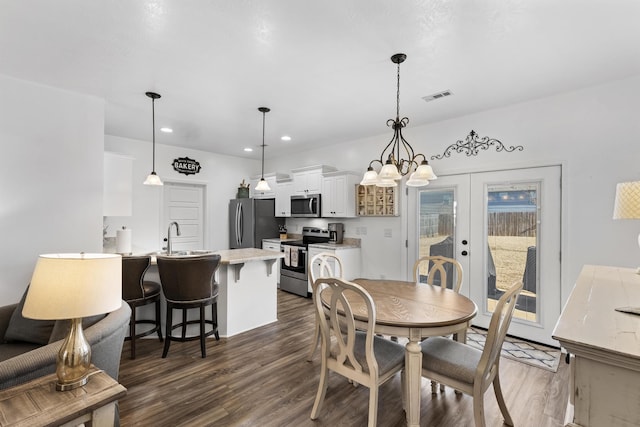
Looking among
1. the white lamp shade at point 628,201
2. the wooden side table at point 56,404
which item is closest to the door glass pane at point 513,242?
the white lamp shade at point 628,201

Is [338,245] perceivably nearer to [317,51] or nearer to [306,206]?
[306,206]

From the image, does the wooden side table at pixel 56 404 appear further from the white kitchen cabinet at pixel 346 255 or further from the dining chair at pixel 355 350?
the white kitchen cabinet at pixel 346 255

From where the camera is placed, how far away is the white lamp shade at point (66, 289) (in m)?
1.22

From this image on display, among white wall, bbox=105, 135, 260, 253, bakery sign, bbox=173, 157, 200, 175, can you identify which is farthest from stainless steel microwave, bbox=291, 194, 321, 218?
bakery sign, bbox=173, 157, 200, 175

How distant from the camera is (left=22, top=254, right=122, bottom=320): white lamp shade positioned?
4.00 ft

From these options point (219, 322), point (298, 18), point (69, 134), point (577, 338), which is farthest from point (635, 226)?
point (69, 134)

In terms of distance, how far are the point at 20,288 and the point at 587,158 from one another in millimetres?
5651

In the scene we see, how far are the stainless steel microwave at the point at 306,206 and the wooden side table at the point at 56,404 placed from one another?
162 inches

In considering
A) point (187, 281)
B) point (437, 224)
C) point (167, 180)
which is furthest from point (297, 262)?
point (167, 180)

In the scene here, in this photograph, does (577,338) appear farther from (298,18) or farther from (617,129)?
(617,129)

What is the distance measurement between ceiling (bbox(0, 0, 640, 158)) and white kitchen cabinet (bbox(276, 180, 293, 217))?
7.53ft

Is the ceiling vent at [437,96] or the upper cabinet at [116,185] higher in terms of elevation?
the ceiling vent at [437,96]

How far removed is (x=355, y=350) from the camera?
2033 millimetres

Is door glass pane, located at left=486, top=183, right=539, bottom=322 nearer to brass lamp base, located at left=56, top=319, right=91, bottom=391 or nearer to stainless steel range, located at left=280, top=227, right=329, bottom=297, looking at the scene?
stainless steel range, located at left=280, top=227, right=329, bottom=297
